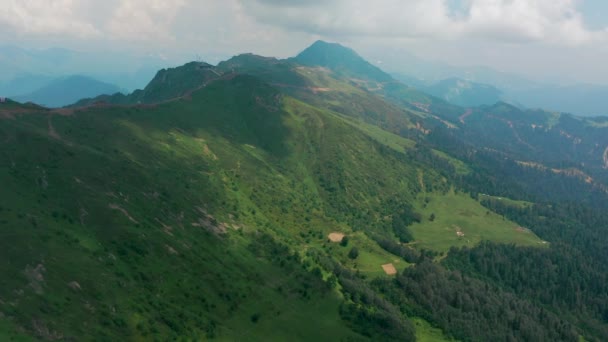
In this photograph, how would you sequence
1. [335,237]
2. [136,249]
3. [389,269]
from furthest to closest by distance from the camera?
1. [335,237]
2. [389,269]
3. [136,249]

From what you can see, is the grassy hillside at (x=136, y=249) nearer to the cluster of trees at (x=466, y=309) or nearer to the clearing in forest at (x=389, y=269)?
the clearing in forest at (x=389, y=269)

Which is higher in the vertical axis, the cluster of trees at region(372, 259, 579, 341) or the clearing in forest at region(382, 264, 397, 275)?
the clearing in forest at region(382, 264, 397, 275)

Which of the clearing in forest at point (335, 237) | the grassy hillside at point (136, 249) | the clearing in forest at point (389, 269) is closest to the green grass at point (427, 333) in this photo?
the grassy hillside at point (136, 249)

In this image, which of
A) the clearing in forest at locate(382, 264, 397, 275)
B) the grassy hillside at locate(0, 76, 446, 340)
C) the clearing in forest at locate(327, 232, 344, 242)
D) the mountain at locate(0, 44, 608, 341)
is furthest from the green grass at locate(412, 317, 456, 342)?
the clearing in forest at locate(327, 232, 344, 242)

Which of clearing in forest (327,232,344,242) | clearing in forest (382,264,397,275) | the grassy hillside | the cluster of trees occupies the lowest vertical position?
the cluster of trees

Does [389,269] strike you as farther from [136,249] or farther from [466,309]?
[136,249]

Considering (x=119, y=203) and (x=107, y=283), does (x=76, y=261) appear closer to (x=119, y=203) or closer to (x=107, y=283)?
(x=107, y=283)

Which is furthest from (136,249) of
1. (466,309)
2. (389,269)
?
(466,309)

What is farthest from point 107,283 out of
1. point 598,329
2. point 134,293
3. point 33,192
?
point 598,329

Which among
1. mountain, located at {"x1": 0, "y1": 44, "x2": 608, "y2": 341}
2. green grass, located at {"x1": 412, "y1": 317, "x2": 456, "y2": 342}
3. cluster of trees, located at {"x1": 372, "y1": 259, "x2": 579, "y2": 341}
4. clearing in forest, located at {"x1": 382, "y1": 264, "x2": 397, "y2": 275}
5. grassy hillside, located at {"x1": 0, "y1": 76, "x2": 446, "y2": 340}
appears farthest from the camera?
clearing in forest, located at {"x1": 382, "y1": 264, "x2": 397, "y2": 275}

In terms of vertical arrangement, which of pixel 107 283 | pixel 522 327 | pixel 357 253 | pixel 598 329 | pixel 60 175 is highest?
pixel 60 175

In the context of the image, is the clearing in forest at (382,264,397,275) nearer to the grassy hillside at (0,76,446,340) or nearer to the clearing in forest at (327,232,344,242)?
the grassy hillside at (0,76,446,340)
